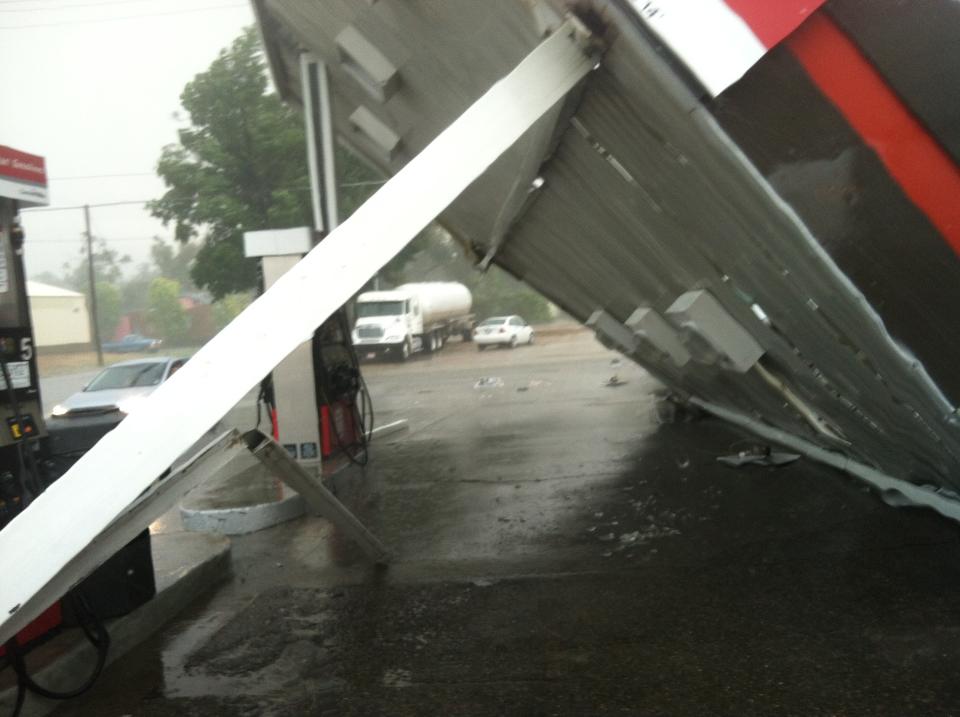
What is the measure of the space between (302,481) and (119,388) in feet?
46.1

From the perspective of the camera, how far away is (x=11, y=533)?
3191mm

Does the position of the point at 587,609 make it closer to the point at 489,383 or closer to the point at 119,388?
the point at 119,388

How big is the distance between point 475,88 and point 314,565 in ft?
11.9

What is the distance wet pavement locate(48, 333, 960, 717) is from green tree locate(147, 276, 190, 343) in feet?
121

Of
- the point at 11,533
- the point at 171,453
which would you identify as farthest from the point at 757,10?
the point at 11,533

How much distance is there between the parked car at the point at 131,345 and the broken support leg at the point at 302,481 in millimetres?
37507

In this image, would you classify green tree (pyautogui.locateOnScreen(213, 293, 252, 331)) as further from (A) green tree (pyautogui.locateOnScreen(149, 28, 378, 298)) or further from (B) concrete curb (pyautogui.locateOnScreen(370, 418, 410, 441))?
(B) concrete curb (pyautogui.locateOnScreen(370, 418, 410, 441))

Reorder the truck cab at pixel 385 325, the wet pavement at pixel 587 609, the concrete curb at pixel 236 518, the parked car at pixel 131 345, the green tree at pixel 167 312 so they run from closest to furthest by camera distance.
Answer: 1. the wet pavement at pixel 587 609
2. the concrete curb at pixel 236 518
3. the truck cab at pixel 385 325
4. the parked car at pixel 131 345
5. the green tree at pixel 167 312

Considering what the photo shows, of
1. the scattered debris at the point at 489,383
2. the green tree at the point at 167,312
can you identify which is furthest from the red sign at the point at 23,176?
the green tree at the point at 167,312

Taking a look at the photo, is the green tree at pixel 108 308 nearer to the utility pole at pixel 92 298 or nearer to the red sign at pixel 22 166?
the utility pole at pixel 92 298

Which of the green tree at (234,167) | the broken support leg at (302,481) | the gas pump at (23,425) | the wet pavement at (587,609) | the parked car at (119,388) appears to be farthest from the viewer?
the green tree at (234,167)

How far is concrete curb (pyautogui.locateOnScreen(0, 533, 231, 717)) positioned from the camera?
449 cm

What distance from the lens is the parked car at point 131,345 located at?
→ 135 ft

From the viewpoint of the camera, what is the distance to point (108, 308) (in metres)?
46.5
